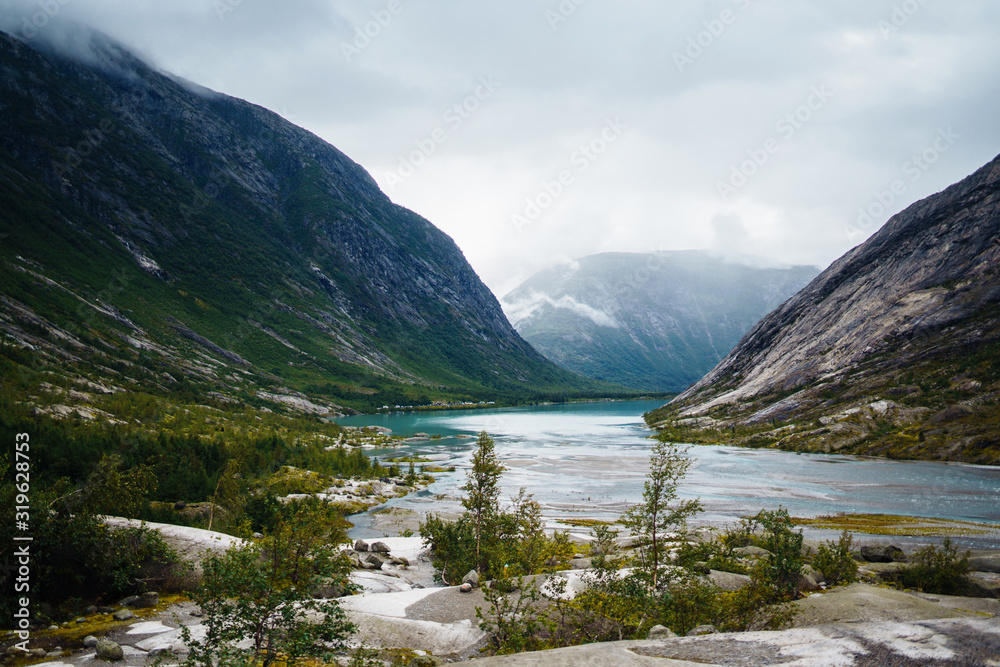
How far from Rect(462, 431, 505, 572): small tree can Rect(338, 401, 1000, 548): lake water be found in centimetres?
1669

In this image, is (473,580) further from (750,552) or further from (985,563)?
(985,563)

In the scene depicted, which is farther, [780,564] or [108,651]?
[780,564]

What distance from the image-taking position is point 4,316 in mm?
88125

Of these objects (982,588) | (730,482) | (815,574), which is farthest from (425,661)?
(730,482)

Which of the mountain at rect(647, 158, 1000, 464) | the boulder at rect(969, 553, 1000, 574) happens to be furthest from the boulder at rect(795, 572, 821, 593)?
the mountain at rect(647, 158, 1000, 464)

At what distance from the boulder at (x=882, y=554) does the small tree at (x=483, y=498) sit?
24.3 meters

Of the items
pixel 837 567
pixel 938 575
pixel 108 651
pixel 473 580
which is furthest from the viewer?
pixel 837 567

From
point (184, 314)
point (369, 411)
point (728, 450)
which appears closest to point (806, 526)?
point (728, 450)

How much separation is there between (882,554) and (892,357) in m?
103

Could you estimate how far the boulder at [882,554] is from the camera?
30578 mm

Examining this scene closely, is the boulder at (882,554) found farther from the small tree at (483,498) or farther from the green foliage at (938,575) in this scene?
the small tree at (483,498)

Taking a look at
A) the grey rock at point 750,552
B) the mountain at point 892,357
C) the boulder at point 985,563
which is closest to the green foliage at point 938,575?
the boulder at point 985,563

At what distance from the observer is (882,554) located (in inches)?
1211

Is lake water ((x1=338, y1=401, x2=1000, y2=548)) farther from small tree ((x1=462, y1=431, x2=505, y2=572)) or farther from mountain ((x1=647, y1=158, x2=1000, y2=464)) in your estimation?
small tree ((x1=462, y1=431, x2=505, y2=572))
